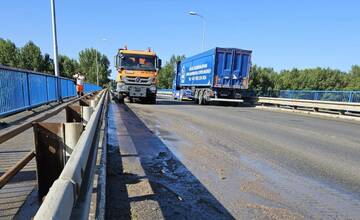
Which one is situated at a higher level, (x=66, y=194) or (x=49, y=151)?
(x=66, y=194)

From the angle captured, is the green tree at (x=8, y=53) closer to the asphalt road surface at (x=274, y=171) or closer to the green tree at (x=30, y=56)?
the green tree at (x=30, y=56)

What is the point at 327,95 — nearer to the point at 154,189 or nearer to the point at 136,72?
the point at 136,72

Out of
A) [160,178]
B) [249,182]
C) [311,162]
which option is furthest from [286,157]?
[160,178]

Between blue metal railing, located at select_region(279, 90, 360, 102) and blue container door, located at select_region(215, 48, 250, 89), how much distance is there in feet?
11.5

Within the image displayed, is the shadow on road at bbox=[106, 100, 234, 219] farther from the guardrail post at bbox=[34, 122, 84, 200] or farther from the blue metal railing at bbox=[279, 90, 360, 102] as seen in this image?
the blue metal railing at bbox=[279, 90, 360, 102]

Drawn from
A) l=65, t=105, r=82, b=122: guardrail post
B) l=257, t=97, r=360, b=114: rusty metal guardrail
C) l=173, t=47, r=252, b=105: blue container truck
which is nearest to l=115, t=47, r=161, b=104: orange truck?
l=173, t=47, r=252, b=105: blue container truck

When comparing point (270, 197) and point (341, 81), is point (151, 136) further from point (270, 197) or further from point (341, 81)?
point (341, 81)

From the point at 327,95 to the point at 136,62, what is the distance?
12.0 m

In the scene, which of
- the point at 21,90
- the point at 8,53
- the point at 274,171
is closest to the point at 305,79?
the point at 8,53

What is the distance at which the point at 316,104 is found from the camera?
1852cm

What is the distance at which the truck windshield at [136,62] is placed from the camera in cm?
2042

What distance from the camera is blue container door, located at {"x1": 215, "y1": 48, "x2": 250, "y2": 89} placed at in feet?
73.8

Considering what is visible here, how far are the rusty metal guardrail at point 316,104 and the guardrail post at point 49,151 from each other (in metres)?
16.0

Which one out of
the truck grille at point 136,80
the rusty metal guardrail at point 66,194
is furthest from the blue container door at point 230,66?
the rusty metal guardrail at point 66,194
